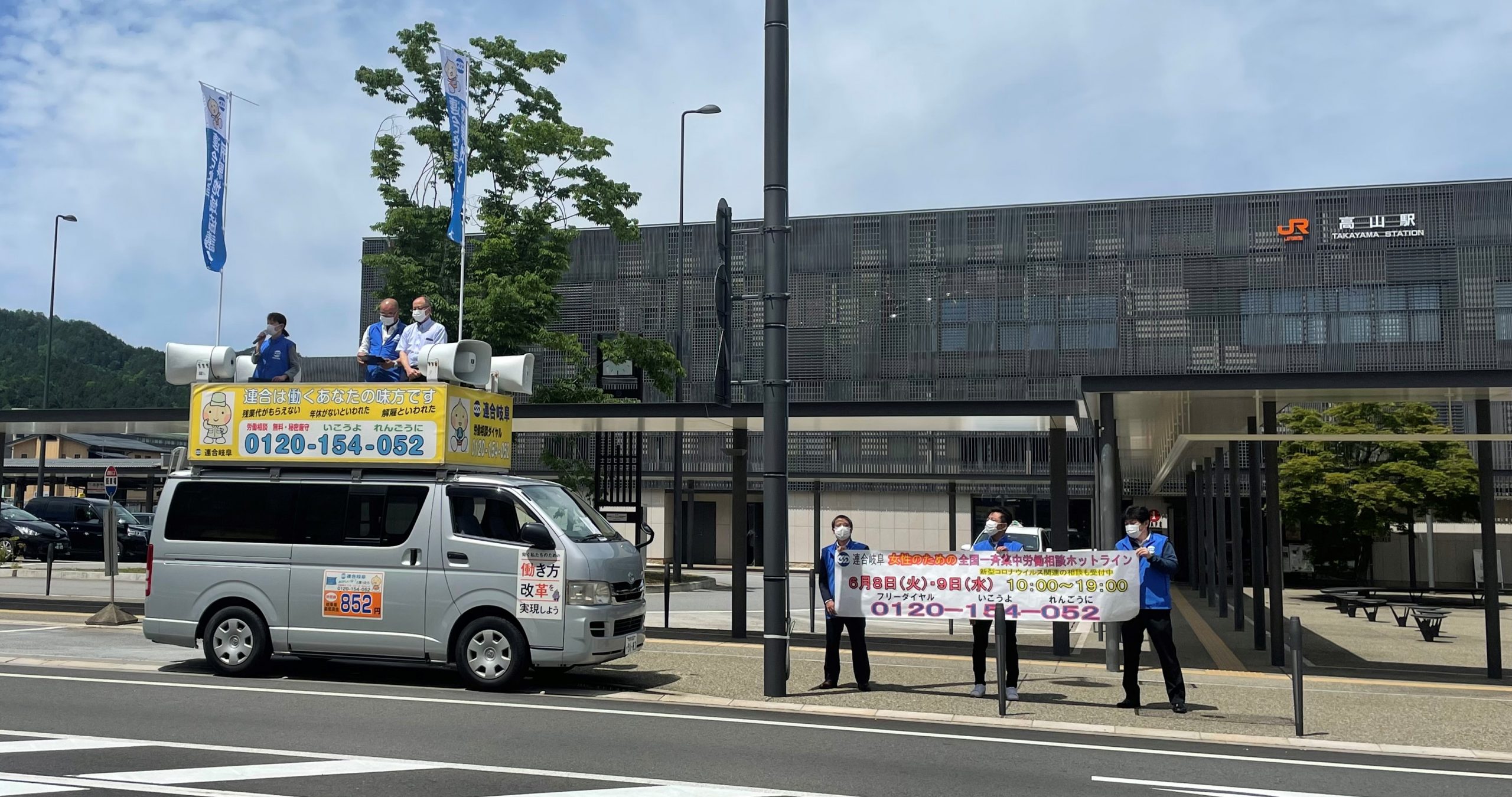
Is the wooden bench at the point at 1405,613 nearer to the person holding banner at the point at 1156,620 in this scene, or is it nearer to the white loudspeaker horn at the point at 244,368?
the person holding banner at the point at 1156,620

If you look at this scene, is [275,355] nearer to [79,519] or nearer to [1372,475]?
[79,519]

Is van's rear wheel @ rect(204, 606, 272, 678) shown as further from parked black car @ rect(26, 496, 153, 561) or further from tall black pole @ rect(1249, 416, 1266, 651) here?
parked black car @ rect(26, 496, 153, 561)

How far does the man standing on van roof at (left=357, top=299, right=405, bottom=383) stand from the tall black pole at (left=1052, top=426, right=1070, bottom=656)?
779 centimetres

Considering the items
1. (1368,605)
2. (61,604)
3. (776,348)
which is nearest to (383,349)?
(776,348)

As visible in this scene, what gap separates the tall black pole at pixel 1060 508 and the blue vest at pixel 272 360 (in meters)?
8.92

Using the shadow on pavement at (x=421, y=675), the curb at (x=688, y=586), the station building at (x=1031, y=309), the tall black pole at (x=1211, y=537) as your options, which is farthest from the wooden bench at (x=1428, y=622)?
the station building at (x=1031, y=309)

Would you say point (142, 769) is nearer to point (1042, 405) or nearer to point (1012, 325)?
point (1042, 405)

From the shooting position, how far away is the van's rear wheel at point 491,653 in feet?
38.8

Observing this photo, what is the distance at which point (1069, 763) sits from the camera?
8969mm

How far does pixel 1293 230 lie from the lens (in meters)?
42.8

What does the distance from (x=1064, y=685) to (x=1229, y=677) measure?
2231mm

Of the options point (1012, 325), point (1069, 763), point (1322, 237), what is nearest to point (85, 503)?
point (1012, 325)

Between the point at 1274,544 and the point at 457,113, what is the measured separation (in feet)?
40.9

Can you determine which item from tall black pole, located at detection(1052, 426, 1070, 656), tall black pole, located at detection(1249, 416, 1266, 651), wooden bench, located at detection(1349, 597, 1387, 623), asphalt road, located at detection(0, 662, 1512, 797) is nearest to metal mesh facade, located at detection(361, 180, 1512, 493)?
wooden bench, located at detection(1349, 597, 1387, 623)
